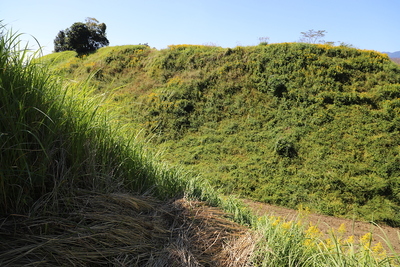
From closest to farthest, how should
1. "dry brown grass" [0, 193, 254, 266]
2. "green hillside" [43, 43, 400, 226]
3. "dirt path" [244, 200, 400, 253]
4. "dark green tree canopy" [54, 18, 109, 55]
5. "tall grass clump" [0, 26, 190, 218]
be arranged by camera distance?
"dry brown grass" [0, 193, 254, 266], "tall grass clump" [0, 26, 190, 218], "dirt path" [244, 200, 400, 253], "green hillside" [43, 43, 400, 226], "dark green tree canopy" [54, 18, 109, 55]

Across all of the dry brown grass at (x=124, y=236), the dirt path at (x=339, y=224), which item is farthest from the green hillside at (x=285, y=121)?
the dry brown grass at (x=124, y=236)

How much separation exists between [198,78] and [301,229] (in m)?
9.82

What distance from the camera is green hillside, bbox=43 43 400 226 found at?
24.8 feet

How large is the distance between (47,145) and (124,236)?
32.4 inches

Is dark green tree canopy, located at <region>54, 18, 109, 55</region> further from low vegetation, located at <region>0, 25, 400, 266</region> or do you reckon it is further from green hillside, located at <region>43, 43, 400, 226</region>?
low vegetation, located at <region>0, 25, 400, 266</region>

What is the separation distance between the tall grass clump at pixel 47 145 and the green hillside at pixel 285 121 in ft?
14.5

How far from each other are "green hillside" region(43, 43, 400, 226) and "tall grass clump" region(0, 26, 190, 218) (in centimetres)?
442

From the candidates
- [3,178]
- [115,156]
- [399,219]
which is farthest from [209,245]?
[399,219]

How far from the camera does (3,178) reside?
1.79 meters

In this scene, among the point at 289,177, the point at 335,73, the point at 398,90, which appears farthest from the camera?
the point at 335,73

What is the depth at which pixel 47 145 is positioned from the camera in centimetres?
207

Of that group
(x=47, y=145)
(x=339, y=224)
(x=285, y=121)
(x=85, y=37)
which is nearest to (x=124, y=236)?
(x=47, y=145)

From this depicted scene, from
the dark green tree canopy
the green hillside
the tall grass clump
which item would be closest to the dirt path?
the green hillside

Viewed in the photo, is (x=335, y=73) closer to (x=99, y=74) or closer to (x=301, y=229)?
(x=301, y=229)
